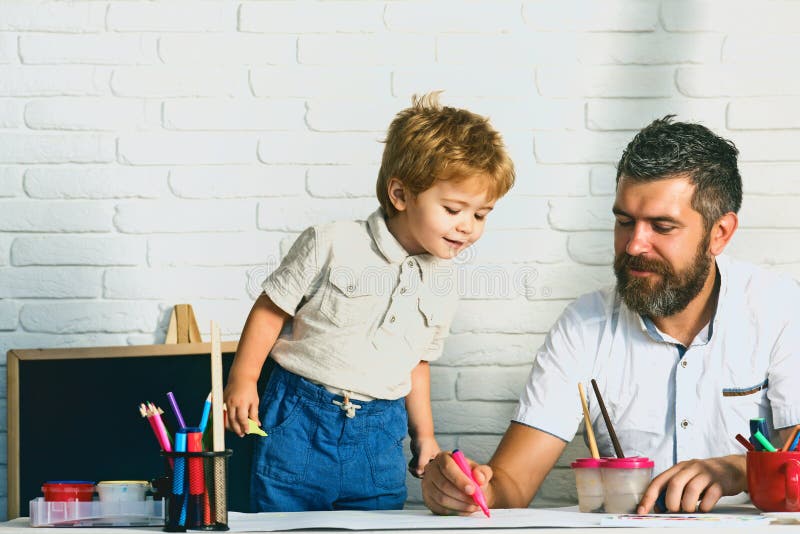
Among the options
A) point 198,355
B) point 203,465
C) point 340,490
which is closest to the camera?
point 203,465

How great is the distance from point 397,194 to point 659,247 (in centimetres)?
48

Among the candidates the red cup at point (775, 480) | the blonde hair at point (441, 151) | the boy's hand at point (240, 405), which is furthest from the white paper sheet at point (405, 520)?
the blonde hair at point (441, 151)

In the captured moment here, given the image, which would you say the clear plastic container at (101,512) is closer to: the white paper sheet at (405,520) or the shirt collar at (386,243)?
the white paper sheet at (405,520)

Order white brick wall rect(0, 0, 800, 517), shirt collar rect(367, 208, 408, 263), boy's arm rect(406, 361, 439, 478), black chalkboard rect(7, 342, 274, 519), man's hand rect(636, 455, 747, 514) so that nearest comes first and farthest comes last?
man's hand rect(636, 455, 747, 514), shirt collar rect(367, 208, 408, 263), boy's arm rect(406, 361, 439, 478), black chalkboard rect(7, 342, 274, 519), white brick wall rect(0, 0, 800, 517)

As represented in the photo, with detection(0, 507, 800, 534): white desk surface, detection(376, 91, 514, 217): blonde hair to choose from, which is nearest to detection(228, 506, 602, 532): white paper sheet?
detection(0, 507, 800, 534): white desk surface

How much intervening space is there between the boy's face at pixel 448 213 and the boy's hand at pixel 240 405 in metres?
0.40

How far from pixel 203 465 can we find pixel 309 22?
1.31 metres

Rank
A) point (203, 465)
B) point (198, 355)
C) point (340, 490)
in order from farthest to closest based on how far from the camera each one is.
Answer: point (198, 355) → point (340, 490) → point (203, 465)

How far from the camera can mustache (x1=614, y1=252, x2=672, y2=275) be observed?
174 cm

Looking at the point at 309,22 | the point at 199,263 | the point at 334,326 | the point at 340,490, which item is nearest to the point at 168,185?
the point at 199,263

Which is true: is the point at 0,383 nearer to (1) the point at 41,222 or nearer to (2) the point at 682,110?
(1) the point at 41,222

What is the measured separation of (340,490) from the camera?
5.64ft

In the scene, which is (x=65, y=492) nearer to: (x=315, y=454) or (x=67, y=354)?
(x=315, y=454)

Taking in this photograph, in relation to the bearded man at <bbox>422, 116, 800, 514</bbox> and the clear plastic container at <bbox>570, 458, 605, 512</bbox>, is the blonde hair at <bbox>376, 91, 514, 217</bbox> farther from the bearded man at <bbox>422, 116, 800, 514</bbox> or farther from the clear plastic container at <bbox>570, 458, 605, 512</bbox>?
the clear plastic container at <bbox>570, 458, 605, 512</bbox>
